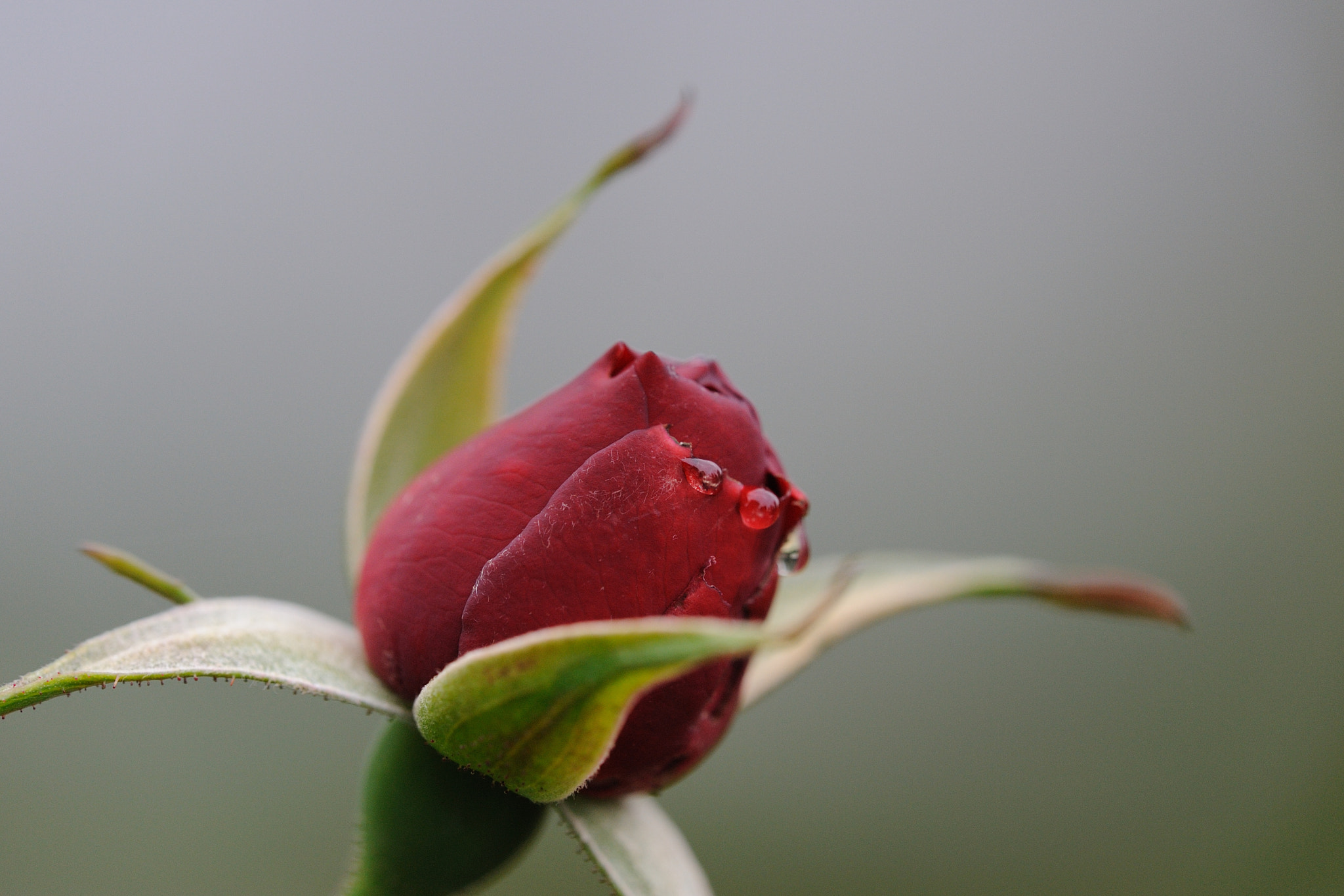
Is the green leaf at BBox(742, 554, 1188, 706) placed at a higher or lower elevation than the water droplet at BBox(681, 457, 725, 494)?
lower

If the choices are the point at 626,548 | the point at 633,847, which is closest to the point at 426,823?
the point at 633,847

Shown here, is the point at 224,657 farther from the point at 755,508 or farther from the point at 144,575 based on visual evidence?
the point at 755,508

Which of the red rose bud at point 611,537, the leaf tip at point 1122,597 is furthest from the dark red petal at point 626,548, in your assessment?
the leaf tip at point 1122,597

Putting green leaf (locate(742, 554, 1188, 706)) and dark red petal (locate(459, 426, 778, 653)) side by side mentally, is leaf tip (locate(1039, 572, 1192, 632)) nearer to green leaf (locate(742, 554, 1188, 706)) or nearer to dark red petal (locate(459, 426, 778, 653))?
green leaf (locate(742, 554, 1188, 706))

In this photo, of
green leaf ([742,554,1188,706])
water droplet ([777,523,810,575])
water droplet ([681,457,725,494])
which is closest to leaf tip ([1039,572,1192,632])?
green leaf ([742,554,1188,706])

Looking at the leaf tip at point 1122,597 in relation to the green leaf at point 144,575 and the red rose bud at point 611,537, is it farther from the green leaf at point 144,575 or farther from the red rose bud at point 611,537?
the green leaf at point 144,575
